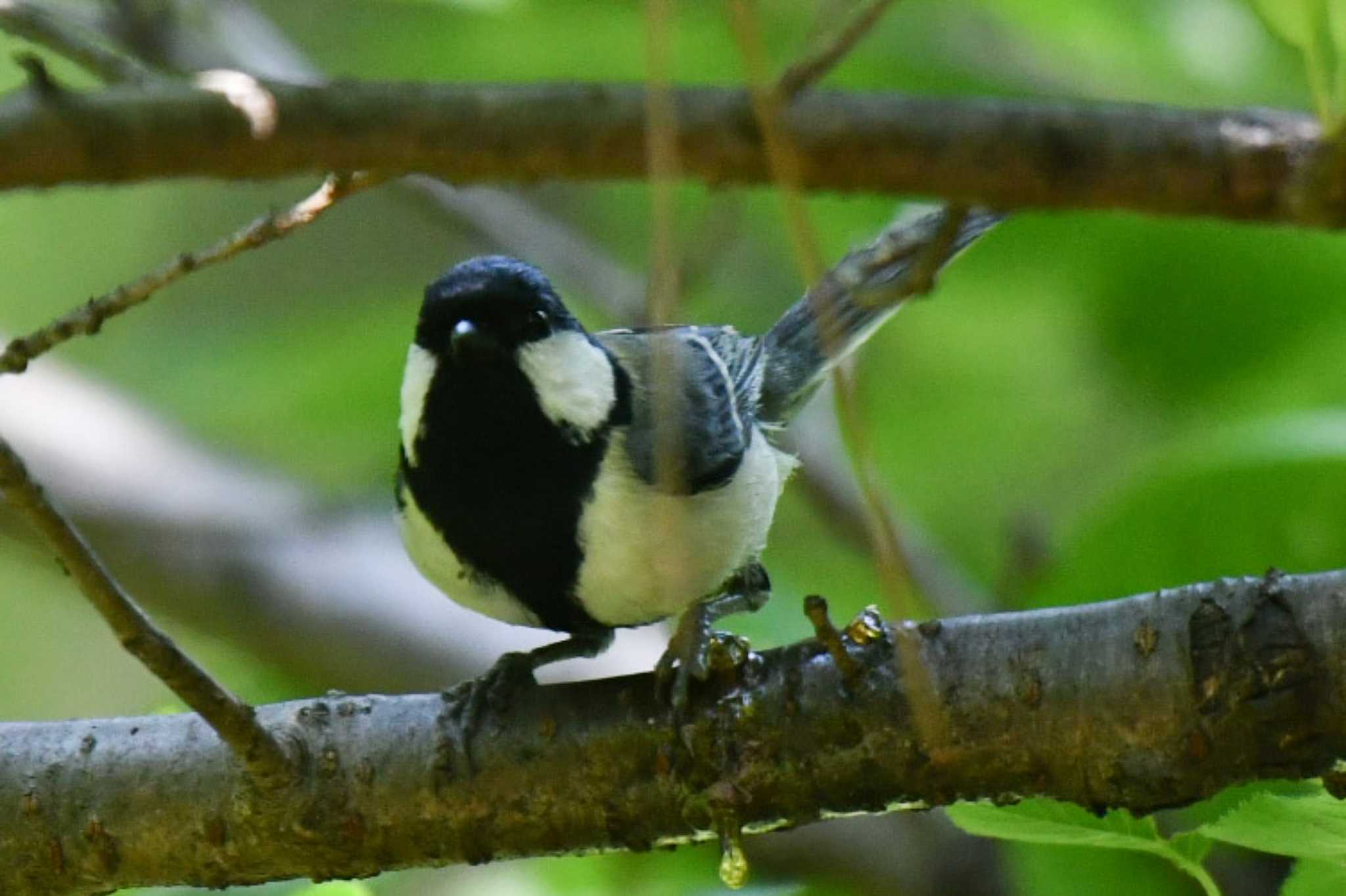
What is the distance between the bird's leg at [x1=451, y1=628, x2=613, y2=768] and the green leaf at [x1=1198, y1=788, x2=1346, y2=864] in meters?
0.78

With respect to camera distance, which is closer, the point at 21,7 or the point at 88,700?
the point at 21,7

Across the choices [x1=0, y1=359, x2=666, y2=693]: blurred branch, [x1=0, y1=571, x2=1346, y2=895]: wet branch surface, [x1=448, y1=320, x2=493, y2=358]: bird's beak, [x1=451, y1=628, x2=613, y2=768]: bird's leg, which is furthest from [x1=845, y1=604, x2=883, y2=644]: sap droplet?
[x1=0, y1=359, x2=666, y2=693]: blurred branch

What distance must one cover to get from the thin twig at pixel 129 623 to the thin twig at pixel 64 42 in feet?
0.97

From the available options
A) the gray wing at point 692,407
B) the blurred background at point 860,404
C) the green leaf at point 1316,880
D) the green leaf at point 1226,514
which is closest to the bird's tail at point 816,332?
the gray wing at point 692,407

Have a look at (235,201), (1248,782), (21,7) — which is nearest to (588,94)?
(21,7)

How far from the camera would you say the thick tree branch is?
60 cm

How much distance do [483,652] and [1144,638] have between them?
183 cm

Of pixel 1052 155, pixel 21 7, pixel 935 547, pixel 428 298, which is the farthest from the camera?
pixel 935 547

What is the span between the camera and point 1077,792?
1361mm

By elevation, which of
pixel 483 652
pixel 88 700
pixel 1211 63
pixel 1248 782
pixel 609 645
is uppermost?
pixel 1211 63

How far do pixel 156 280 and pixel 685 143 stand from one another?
0.54 meters

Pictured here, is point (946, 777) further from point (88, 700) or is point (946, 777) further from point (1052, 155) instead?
point (88, 700)

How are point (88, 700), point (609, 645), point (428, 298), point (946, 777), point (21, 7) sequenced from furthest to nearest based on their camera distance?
point (88, 700), point (609, 645), point (428, 298), point (946, 777), point (21, 7)

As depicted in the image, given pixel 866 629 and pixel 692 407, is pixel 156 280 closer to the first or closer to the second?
pixel 866 629
